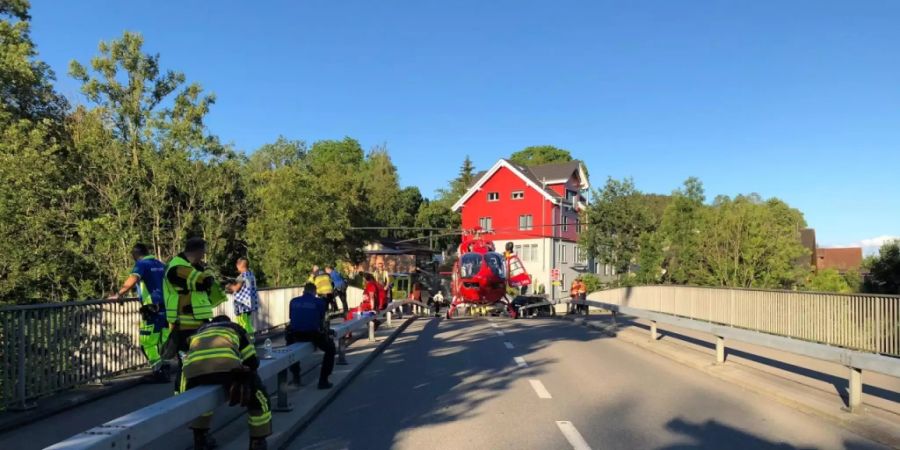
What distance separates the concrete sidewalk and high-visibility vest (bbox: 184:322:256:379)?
644 centimetres

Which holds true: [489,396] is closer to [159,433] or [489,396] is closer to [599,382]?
[599,382]

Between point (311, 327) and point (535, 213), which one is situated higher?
point (535, 213)

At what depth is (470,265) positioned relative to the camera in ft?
92.9

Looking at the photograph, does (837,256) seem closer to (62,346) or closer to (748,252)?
(748,252)

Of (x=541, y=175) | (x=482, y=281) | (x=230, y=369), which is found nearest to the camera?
(x=230, y=369)

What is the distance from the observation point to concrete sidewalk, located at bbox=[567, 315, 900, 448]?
7398 mm

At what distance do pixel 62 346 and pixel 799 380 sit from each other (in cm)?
1047

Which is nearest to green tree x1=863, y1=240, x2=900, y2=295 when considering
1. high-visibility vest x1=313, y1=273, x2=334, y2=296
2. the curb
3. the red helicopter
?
the red helicopter

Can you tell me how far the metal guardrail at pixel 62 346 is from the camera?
23.1ft

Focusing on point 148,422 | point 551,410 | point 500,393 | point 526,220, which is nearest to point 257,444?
point 148,422

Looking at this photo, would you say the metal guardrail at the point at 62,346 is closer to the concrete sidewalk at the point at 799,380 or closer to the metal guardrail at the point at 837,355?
the concrete sidewalk at the point at 799,380

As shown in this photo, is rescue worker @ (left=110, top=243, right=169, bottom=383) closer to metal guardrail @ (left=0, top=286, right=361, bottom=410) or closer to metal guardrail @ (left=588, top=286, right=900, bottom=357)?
metal guardrail @ (left=0, top=286, right=361, bottom=410)

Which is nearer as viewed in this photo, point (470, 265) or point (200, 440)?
point (200, 440)

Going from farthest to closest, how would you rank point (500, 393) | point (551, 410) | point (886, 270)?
1. point (886, 270)
2. point (500, 393)
3. point (551, 410)
